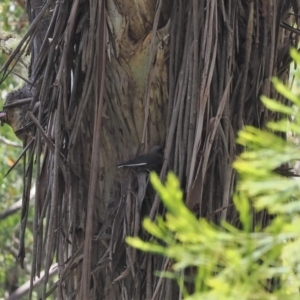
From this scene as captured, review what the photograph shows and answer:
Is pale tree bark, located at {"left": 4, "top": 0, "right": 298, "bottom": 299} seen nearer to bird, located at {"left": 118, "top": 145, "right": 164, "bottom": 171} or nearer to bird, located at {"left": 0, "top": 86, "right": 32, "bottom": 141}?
bird, located at {"left": 118, "top": 145, "right": 164, "bottom": 171}

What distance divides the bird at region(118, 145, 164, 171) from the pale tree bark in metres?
0.02

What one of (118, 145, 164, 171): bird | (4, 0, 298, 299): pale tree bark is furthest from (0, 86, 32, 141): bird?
(118, 145, 164, 171): bird

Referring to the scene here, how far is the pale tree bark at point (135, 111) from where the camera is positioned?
1120mm

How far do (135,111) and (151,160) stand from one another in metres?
0.12

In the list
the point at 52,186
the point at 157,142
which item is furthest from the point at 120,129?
the point at 52,186

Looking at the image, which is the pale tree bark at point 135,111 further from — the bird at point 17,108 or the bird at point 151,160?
the bird at point 17,108

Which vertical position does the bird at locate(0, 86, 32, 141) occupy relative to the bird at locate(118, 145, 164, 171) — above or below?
above

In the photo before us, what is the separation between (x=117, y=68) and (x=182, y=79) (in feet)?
0.46

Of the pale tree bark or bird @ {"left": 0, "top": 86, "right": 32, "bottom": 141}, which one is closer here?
the pale tree bark

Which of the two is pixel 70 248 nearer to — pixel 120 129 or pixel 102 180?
pixel 102 180

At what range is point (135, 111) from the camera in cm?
122

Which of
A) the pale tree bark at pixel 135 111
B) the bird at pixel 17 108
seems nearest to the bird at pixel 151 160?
the pale tree bark at pixel 135 111

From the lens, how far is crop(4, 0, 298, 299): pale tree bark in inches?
44.1

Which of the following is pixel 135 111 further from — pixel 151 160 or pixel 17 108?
pixel 17 108
